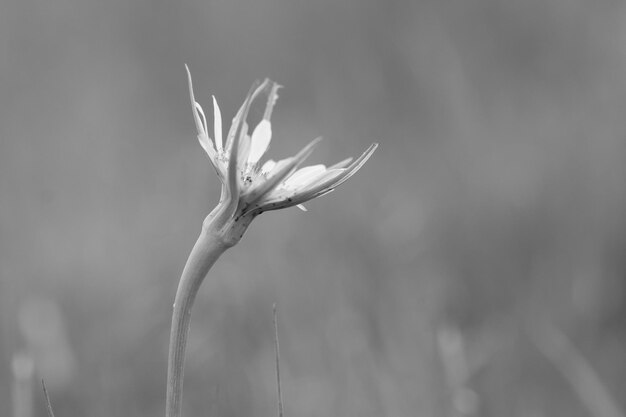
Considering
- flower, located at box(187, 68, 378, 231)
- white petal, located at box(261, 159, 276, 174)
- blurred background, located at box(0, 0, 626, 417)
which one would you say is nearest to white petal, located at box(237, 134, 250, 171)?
flower, located at box(187, 68, 378, 231)

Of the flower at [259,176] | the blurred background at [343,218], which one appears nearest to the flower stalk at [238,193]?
the flower at [259,176]

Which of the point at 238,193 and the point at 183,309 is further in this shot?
the point at 238,193

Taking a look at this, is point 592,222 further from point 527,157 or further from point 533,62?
point 533,62

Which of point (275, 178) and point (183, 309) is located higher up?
point (275, 178)

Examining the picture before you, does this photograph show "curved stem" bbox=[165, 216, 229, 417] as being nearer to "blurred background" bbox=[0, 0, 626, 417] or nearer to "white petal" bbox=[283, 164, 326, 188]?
"white petal" bbox=[283, 164, 326, 188]

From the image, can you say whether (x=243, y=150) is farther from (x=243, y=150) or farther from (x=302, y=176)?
(x=302, y=176)

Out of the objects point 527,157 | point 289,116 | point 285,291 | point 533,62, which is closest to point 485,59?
point 533,62

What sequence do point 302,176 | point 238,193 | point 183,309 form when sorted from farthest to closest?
point 302,176 → point 238,193 → point 183,309

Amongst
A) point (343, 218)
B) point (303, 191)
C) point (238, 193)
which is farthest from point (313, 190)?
point (343, 218)
